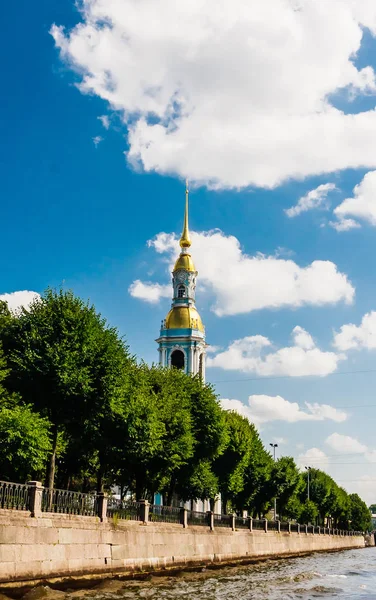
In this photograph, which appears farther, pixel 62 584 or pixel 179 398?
pixel 179 398

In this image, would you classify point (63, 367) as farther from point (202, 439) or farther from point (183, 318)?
point (183, 318)

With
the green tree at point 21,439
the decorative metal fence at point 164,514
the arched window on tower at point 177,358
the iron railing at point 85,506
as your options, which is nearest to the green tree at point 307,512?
the arched window on tower at point 177,358

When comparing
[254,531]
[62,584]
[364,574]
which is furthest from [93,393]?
[254,531]

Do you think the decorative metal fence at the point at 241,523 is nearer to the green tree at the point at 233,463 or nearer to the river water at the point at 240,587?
the green tree at the point at 233,463

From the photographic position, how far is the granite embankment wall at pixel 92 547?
88.3 ft

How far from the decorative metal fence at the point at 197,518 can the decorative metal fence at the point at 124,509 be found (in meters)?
9.92

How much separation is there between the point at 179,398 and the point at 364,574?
19.3 m

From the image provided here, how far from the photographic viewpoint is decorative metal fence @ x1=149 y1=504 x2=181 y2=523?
4369 cm

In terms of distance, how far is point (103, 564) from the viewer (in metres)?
34.2

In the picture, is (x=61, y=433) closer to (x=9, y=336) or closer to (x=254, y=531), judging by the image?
(x=9, y=336)

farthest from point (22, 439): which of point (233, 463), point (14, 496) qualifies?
point (233, 463)

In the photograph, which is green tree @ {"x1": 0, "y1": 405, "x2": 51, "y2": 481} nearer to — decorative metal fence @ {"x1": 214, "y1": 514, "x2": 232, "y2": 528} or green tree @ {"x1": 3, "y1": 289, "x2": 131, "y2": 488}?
→ green tree @ {"x1": 3, "y1": 289, "x2": 131, "y2": 488}

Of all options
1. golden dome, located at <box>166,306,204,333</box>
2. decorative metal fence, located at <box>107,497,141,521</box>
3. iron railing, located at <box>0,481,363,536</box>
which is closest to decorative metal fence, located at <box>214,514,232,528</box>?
iron railing, located at <box>0,481,363,536</box>

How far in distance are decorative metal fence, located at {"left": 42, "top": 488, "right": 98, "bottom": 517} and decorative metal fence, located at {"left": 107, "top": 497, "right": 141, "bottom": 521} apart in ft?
5.61
